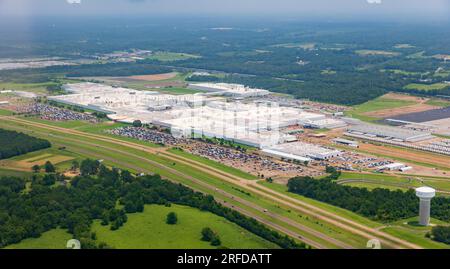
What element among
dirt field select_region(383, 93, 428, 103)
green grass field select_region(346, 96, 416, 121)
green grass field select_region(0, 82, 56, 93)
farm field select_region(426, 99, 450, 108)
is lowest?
green grass field select_region(346, 96, 416, 121)

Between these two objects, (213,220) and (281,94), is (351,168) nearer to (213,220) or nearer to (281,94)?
(213,220)

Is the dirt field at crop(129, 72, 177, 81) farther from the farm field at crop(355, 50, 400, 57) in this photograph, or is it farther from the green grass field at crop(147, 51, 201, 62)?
the farm field at crop(355, 50, 400, 57)

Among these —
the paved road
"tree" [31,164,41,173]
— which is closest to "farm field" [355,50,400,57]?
the paved road

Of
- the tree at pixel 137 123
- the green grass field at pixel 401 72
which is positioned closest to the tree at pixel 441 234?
the tree at pixel 137 123

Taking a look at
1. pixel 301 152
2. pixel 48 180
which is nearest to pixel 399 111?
pixel 301 152

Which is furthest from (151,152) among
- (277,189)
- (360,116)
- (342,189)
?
(360,116)

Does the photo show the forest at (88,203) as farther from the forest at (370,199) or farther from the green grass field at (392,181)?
the green grass field at (392,181)
